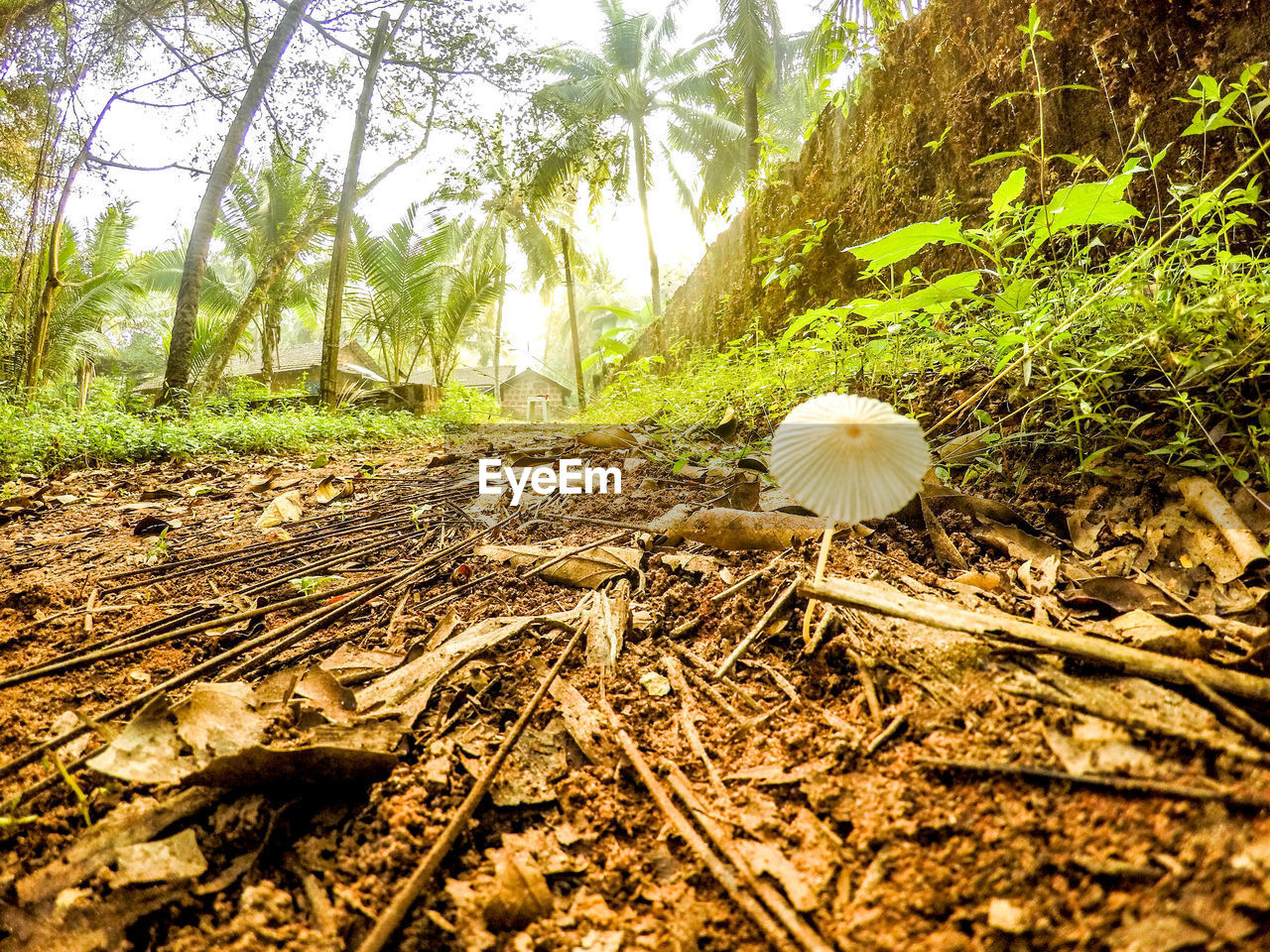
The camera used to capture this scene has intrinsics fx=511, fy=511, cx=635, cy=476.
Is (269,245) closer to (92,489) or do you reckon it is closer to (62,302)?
(62,302)

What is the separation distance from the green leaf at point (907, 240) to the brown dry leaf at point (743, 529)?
0.89 meters

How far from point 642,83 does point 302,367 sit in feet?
46.8

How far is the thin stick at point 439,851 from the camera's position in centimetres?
56

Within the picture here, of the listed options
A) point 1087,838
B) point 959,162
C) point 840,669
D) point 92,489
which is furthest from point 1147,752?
point 92,489

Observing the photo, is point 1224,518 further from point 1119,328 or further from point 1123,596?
point 1119,328

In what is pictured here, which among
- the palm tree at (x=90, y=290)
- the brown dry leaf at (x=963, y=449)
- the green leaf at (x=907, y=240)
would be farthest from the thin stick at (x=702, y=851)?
the palm tree at (x=90, y=290)

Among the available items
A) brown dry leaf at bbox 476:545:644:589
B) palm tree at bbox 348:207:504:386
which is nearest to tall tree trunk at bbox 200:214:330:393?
palm tree at bbox 348:207:504:386

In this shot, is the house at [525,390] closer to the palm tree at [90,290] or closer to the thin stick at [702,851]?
the palm tree at [90,290]

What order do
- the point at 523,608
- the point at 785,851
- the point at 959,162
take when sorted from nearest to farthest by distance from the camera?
the point at 785,851, the point at 523,608, the point at 959,162

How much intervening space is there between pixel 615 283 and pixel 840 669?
37.3m

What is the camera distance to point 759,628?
1058 millimetres

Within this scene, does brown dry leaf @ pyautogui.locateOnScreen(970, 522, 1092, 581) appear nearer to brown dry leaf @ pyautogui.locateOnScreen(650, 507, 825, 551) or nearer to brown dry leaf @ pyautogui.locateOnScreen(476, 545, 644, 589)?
brown dry leaf @ pyautogui.locateOnScreen(650, 507, 825, 551)

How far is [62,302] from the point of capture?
12.0 m

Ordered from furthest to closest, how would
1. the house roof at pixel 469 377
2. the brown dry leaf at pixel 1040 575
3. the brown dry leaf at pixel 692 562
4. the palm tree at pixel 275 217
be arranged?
1. the house roof at pixel 469 377
2. the palm tree at pixel 275 217
3. the brown dry leaf at pixel 692 562
4. the brown dry leaf at pixel 1040 575
